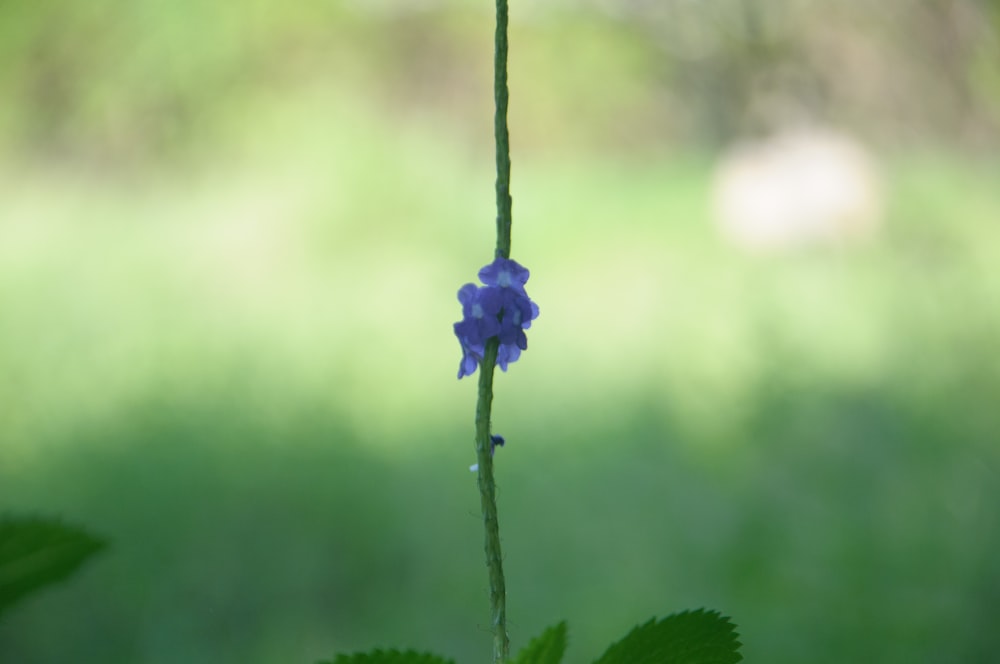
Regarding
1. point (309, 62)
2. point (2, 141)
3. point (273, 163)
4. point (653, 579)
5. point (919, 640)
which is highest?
point (309, 62)

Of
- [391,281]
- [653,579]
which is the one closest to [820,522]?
[653,579]

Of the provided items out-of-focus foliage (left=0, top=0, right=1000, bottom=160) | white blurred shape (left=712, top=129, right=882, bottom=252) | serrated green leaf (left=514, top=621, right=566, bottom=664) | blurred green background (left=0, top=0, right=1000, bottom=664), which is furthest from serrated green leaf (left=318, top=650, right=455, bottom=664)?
out-of-focus foliage (left=0, top=0, right=1000, bottom=160)

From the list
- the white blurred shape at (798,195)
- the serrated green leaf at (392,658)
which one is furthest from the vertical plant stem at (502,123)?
the white blurred shape at (798,195)

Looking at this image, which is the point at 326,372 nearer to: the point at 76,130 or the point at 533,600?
the point at 533,600

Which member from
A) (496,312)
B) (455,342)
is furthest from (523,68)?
(496,312)

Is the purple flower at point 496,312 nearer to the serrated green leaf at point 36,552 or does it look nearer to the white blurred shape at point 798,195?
the serrated green leaf at point 36,552

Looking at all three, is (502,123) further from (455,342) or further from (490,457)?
(455,342)
